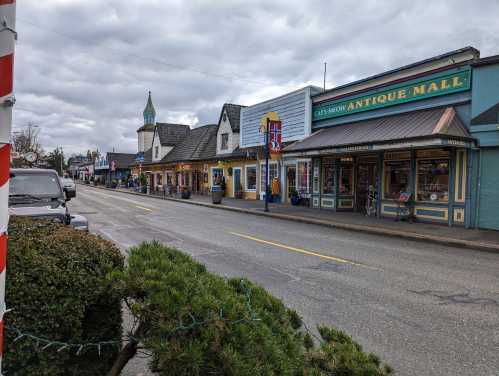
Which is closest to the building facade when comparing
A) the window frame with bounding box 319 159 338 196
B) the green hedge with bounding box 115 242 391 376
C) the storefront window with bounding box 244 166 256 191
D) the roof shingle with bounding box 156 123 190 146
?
the storefront window with bounding box 244 166 256 191

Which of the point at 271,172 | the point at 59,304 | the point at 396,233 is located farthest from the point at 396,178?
the point at 59,304

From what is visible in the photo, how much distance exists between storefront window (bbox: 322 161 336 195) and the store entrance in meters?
1.29

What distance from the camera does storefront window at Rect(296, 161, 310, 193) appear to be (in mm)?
22062

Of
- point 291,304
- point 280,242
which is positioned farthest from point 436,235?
point 291,304

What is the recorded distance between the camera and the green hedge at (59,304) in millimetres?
2223

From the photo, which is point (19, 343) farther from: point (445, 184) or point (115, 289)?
point (445, 184)

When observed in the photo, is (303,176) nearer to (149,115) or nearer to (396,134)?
(396,134)

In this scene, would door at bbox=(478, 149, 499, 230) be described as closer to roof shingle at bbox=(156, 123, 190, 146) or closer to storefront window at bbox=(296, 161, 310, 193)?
storefront window at bbox=(296, 161, 310, 193)

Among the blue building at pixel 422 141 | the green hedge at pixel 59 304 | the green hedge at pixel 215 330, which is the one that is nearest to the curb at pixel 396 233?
the blue building at pixel 422 141

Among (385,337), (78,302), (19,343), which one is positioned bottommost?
(385,337)

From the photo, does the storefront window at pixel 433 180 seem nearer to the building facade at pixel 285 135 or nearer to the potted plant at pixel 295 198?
the building facade at pixel 285 135

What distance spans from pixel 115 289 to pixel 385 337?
132 inches

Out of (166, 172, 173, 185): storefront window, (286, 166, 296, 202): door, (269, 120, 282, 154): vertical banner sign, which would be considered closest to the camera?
(269, 120, 282, 154): vertical banner sign

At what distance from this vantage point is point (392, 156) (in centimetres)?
1608
